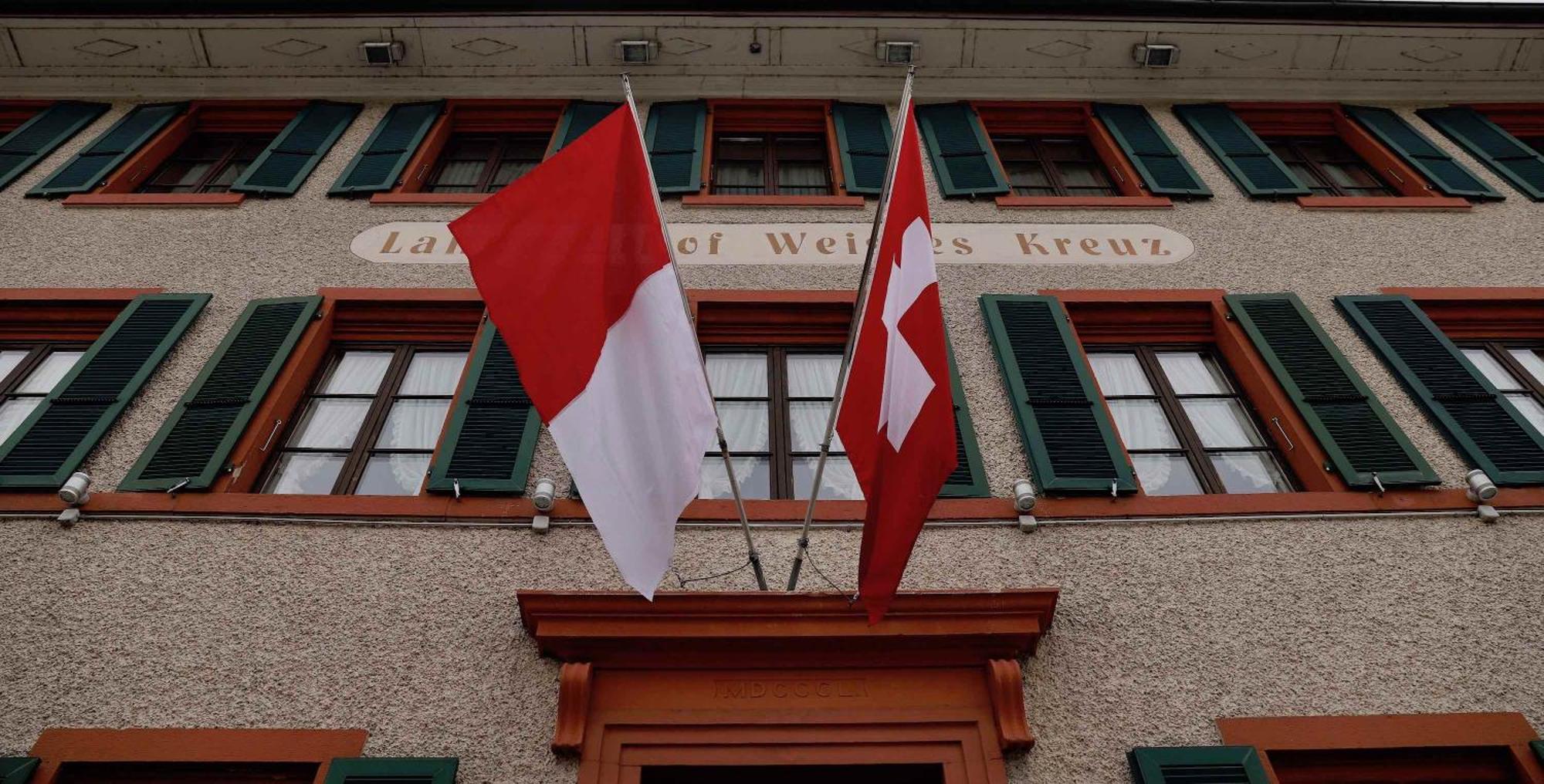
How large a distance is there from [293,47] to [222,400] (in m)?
4.81

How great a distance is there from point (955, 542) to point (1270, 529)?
1547 mm

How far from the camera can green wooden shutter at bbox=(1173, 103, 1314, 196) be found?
25.9 feet

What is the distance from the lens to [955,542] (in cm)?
501

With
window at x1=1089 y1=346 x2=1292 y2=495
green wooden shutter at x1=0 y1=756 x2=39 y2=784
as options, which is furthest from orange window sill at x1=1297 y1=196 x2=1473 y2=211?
green wooden shutter at x1=0 y1=756 x2=39 y2=784

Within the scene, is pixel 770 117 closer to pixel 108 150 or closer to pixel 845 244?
pixel 845 244

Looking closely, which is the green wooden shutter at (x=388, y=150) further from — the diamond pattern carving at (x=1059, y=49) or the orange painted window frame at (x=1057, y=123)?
the diamond pattern carving at (x=1059, y=49)

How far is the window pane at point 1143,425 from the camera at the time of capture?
5910 millimetres

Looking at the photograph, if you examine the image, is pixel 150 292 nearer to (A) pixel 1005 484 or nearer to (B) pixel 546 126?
(B) pixel 546 126

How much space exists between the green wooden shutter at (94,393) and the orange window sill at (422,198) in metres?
1.57

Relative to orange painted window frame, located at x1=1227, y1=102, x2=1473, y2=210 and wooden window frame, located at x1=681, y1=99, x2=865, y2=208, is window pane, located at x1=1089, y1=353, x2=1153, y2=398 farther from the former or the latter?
wooden window frame, located at x1=681, y1=99, x2=865, y2=208

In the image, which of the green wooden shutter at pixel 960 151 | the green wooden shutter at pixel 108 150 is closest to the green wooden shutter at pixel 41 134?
the green wooden shutter at pixel 108 150

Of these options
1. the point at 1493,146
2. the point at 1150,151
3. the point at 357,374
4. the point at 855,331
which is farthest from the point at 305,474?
the point at 1493,146

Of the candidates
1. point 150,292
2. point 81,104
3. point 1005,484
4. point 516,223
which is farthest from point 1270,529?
point 81,104

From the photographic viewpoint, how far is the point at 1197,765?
3.99 metres
